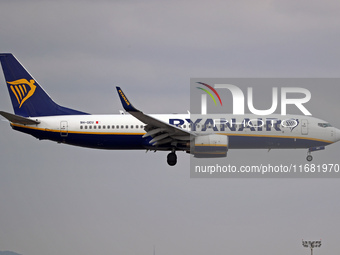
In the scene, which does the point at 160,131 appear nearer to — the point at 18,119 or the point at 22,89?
the point at 18,119

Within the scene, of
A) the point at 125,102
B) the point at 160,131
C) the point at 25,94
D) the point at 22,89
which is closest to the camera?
the point at 125,102

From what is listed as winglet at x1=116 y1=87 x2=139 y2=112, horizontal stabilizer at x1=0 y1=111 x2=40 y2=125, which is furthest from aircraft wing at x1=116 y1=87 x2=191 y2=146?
horizontal stabilizer at x1=0 y1=111 x2=40 y2=125

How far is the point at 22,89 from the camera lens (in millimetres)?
86312

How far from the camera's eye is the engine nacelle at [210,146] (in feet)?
255

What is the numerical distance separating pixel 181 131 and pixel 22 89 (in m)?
17.2

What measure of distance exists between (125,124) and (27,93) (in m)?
11.3

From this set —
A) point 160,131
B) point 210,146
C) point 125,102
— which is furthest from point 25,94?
point 210,146

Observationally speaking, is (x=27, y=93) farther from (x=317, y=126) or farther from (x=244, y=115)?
(x=317, y=126)

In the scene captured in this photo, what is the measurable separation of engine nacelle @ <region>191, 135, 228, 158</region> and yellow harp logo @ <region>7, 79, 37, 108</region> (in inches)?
679

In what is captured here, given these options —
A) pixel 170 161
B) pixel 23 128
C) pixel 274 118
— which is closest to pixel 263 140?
pixel 274 118

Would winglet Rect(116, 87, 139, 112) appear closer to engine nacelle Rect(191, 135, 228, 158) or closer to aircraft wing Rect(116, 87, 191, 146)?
aircraft wing Rect(116, 87, 191, 146)

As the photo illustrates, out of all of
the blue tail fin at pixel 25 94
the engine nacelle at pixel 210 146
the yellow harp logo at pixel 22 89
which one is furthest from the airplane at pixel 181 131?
the yellow harp logo at pixel 22 89

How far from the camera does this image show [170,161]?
80812mm

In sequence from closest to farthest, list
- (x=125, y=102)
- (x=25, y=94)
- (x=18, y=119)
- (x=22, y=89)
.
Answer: (x=125, y=102), (x=18, y=119), (x=25, y=94), (x=22, y=89)
